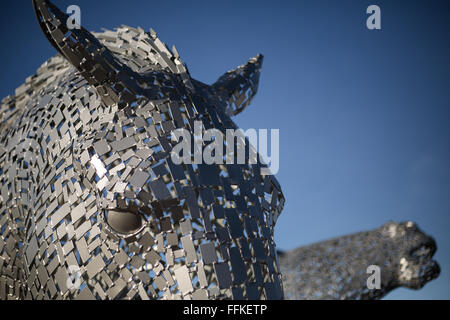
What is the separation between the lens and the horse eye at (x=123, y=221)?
2.12m

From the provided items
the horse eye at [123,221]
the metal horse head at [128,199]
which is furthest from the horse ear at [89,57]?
the horse eye at [123,221]

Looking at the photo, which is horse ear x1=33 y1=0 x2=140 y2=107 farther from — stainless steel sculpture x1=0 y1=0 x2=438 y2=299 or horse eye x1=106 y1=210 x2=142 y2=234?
horse eye x1=106 y1=210 x2=142 y2=234

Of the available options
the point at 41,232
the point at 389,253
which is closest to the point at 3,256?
the point at 41,232

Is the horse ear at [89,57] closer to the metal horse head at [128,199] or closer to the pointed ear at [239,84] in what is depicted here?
the metal horse head at [128,199]

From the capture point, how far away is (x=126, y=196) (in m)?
2.09

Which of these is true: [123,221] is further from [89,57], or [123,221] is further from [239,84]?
[239,84]

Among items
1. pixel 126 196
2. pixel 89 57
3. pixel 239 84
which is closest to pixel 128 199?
pixel 126 196

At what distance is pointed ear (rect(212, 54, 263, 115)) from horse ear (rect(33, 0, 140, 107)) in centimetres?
95

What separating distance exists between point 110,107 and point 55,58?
75.3 inches

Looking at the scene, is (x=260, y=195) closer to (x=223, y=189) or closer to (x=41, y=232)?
(x=223, y=189)

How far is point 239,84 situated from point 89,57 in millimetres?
1376

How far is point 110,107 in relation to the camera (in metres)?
2.50

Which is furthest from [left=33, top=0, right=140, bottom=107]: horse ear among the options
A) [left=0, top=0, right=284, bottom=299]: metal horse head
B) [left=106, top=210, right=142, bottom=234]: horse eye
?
[left=106, top=210, right=142, bottom=234]: horse eye

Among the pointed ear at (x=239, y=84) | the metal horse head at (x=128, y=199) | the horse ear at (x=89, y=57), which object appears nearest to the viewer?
the metal horse head at (x=128, y=199)
